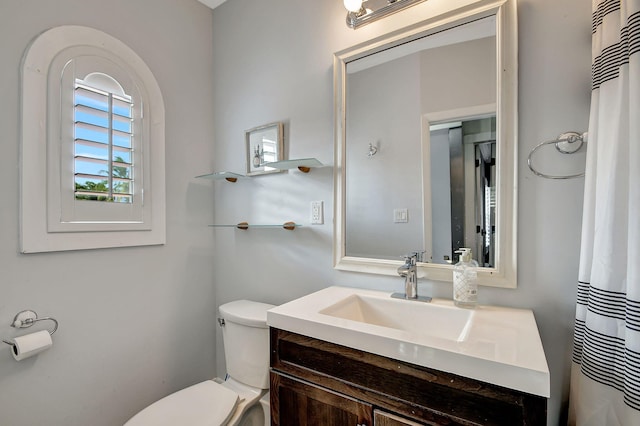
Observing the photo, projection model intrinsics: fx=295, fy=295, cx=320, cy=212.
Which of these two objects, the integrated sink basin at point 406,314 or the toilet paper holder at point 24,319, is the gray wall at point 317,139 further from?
the toilet paper holder at point 24,319

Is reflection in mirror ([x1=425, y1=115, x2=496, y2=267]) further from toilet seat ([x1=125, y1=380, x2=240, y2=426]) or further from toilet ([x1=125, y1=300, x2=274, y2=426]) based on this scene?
toilet seat ([x1=125, y1=380, x2=240, y2=426])

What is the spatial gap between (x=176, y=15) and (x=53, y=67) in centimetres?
79

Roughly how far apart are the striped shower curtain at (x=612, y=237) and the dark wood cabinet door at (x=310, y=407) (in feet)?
1.97

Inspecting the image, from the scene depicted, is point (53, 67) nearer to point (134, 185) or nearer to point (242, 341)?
point (134, 185)

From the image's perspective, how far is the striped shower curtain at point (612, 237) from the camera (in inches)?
27.4

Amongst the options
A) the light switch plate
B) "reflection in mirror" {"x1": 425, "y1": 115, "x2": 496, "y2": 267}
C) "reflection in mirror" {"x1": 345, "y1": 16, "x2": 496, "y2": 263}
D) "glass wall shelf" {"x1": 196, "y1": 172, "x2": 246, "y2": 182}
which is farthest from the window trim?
"reflection in mirror" {"x1": 425, "y1": 115, "x2": 496, "y2": 267}

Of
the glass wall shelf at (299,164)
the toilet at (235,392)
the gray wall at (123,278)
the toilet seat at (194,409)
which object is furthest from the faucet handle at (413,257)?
the gray wall at (123,278)

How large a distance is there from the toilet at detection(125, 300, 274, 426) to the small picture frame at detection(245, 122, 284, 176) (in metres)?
0.77

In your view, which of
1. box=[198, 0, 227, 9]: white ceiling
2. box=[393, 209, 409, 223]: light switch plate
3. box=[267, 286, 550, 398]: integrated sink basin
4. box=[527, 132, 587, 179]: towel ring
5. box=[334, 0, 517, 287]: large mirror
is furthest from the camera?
box=[198, 0, 227, 9]: white ceiling

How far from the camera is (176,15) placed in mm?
1772

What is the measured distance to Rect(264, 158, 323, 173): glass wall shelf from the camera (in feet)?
4.74

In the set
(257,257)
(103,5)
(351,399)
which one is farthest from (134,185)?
(351,399)

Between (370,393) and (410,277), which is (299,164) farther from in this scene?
(370,393)

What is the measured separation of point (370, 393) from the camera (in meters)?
0.82
